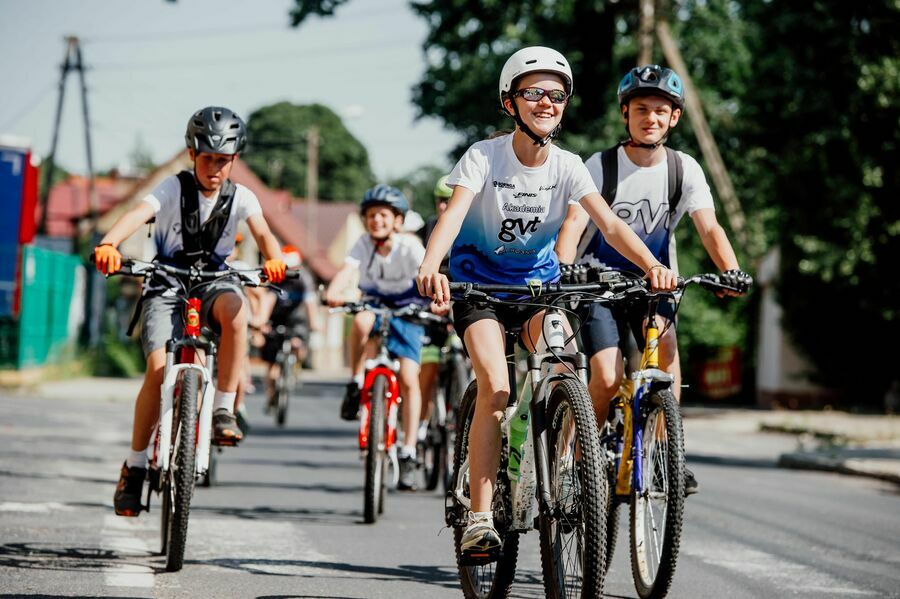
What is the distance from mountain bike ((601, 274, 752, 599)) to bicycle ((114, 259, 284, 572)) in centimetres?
181

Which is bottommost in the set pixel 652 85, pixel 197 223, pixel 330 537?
pixel 330 537

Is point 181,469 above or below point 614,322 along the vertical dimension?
below

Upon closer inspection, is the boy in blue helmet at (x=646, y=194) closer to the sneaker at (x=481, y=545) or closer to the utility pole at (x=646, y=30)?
the sneaker at (x=481, y=545)

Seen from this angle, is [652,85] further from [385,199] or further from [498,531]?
[385,199]

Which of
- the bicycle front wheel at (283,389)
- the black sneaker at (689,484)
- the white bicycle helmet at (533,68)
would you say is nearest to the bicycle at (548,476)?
the white bicycle helmet at (533,68)

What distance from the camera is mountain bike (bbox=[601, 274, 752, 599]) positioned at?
5422 millimetres

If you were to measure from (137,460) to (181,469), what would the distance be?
556 millimetres

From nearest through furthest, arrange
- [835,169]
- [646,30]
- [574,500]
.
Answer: [574,500] → [646,30] → [835,169]

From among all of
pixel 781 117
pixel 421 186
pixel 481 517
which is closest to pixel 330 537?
pixel 481 517

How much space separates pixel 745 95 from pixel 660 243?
19.7 meters

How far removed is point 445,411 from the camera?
9.80 m

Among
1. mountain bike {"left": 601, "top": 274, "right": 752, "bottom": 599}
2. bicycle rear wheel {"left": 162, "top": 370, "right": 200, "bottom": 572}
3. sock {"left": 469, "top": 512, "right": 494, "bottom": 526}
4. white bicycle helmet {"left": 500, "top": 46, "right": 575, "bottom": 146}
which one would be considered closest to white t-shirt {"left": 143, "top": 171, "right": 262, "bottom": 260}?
bicycle rear wheel {"left": 162, "top": 370, "right": 200, "bottom": 572}

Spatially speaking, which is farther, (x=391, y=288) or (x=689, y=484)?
(x=391, y=288)

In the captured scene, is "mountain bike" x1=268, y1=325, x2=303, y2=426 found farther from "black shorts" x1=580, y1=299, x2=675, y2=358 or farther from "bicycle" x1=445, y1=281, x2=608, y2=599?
"bicycle" x1=445, y1=281, x2=608, y2=599
